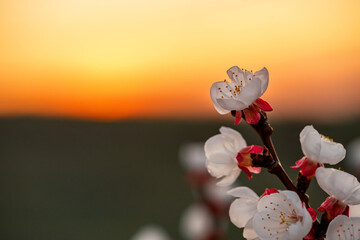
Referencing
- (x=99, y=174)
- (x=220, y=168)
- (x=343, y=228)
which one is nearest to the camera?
(x=343, y=228)

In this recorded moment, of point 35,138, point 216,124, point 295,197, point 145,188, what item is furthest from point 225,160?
point 35,138

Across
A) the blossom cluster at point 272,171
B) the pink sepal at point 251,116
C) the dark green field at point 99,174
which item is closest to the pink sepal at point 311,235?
the blossom cluster at point 272,171

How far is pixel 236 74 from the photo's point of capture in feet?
1.71

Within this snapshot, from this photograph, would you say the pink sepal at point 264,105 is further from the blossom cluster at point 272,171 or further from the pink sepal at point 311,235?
the pink sepal at point 311,235

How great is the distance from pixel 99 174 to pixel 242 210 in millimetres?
4873

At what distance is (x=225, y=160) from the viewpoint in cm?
54

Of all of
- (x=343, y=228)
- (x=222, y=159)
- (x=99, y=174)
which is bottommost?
(x=343, y=228)

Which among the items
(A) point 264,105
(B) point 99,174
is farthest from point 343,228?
(B) point 99,174

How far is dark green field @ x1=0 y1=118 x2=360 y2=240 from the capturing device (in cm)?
426

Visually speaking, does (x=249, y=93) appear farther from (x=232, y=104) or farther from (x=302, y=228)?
(x=302, y=228)

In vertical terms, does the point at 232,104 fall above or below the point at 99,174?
below

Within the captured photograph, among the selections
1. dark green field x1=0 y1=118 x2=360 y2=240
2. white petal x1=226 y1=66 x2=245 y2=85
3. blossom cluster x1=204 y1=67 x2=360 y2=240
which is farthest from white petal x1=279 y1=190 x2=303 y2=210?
dark green field x1=0 y1=118 x2=360 y2=240

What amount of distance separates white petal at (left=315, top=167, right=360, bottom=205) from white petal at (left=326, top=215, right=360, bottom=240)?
0.9 inches

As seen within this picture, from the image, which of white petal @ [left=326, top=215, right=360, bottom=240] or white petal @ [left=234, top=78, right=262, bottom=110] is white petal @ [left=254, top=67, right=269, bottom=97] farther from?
white petal @ [left=326, top=215, right=360, bottom=240]
